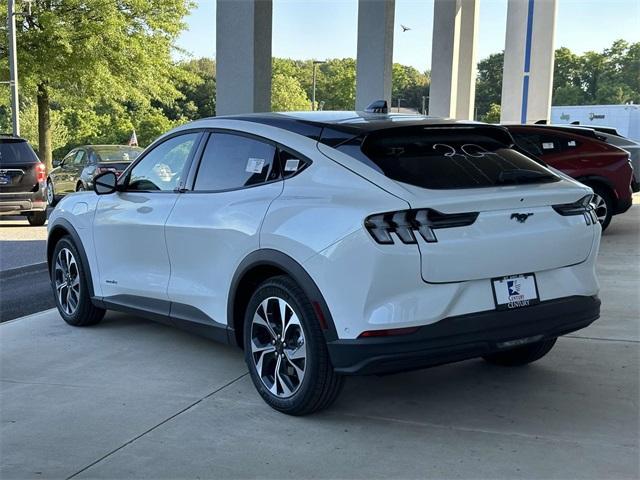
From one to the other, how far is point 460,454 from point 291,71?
317 feet

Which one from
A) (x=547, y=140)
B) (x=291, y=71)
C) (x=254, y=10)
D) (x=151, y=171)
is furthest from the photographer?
(x=291, y=71)

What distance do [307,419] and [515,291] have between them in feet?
4.45

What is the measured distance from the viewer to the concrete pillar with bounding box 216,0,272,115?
10289mm

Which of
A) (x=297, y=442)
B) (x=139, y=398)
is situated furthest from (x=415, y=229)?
(x=139, y=398)

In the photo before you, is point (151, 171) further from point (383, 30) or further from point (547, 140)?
point (383, 30)

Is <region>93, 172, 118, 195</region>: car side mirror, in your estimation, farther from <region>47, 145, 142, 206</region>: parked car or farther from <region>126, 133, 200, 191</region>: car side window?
<region>47, 145, 142, 206</region>: parked car

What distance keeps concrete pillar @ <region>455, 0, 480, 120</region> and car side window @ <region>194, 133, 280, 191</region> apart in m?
20.2

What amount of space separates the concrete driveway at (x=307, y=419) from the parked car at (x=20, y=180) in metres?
8.58

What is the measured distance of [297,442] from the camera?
383 centimetres

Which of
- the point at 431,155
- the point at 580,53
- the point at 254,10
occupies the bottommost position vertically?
the point at 431,155

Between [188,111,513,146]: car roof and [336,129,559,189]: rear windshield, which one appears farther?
[188,111,513,146]: car roof

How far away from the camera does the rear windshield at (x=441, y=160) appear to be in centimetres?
393

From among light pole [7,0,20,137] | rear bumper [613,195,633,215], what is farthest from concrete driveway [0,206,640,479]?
light pole [7,0,20,137]

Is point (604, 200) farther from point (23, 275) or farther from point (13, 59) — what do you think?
point (13, 59)
